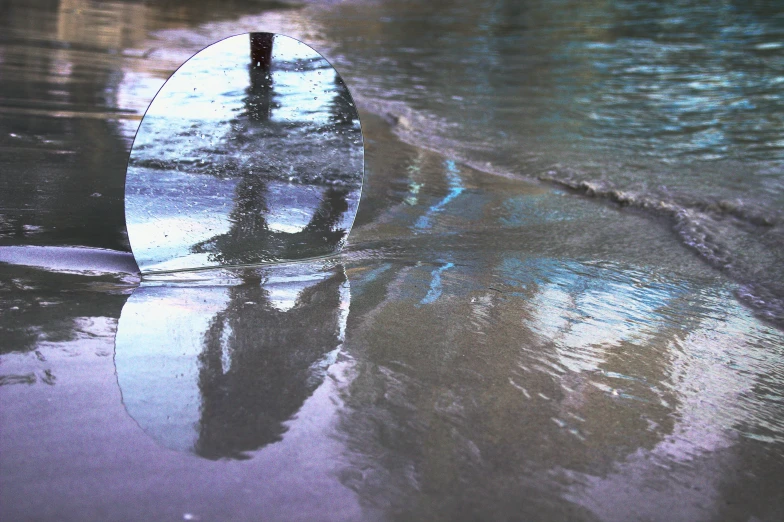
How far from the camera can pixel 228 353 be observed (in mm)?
1755

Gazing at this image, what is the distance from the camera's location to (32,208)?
268 cm

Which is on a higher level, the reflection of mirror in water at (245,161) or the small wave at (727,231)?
the reflection of mirror in water at (245,161)

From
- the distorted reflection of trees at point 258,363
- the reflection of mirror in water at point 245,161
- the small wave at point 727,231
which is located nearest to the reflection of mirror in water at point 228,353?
the distorted reflection of trees at point 258,363

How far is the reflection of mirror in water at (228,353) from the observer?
57.2 inches

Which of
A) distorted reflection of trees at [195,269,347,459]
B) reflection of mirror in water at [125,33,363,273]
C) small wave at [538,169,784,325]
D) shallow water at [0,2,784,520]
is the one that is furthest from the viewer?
small wave at [538,169,784,325]

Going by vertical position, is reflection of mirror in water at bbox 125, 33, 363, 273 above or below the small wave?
above

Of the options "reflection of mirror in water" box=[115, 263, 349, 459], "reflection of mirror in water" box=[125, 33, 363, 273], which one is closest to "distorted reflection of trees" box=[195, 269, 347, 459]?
"reflection of mirror in water" box=[115, 263, 349, 459]

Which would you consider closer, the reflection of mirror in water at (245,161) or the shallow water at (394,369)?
the shallow water at (394,369)

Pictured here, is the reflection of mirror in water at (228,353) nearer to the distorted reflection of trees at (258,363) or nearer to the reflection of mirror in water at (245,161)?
the distorted reflection of trees at (258,363)

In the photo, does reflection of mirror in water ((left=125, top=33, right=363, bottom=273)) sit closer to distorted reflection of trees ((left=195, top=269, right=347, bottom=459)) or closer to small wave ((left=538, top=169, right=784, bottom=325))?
distorted reflection of trees ((left=195, top=269, right=347, bottom=459))

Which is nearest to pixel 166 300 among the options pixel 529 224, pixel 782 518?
pixel 782 518

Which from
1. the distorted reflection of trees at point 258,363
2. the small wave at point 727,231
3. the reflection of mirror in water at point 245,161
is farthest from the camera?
the small wave at point 727,231

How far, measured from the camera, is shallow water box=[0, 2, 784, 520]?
4.32 feet

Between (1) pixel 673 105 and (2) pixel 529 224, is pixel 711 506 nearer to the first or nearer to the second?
(2) pixel 529 224
